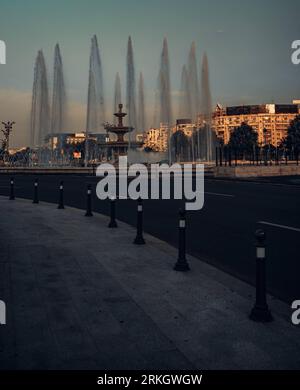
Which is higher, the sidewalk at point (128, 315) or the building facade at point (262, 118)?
the building facade at point (262, 118)

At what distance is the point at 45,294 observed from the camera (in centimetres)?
557

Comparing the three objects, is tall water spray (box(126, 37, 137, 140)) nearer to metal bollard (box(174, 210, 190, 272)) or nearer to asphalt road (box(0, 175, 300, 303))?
asphalt road (box(0, 175, 300, 303))

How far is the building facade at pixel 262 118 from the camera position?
191 m

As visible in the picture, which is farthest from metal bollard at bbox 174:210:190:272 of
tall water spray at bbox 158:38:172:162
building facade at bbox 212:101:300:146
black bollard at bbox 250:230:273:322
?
building facade at bbox 212:101:300:146

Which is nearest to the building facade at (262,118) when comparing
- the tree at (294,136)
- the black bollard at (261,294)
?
the tree at (294,136)

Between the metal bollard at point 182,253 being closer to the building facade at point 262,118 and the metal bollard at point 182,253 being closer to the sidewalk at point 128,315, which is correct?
the sidewalk at point 128,315

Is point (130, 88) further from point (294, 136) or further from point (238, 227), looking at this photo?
point (294, 136)

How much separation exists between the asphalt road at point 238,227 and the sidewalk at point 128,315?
612 mm

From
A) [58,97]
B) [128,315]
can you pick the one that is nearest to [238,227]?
[128,315]

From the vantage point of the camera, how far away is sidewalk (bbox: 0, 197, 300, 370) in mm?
3781

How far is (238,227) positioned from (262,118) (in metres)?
191
